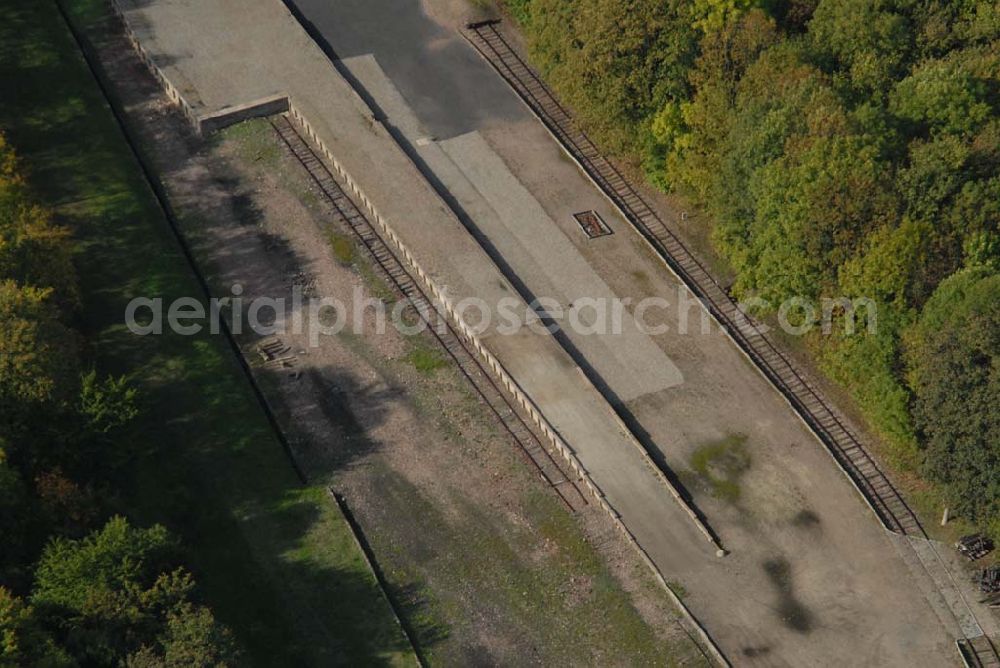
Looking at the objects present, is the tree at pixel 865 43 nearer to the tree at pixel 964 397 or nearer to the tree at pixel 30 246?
the tree at pixel 964 397

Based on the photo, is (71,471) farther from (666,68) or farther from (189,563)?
(666,68)

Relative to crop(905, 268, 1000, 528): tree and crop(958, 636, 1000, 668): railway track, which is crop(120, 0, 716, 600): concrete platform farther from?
crop(958, 636, 1000, 668): railway track

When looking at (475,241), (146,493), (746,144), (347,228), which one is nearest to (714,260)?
(746,144)

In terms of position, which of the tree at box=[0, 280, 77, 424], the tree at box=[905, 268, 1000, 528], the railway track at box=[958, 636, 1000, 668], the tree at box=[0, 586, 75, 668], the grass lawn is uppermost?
the tree at box=[905, 268, 1000, 528]

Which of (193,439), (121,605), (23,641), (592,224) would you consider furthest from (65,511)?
(592,224)

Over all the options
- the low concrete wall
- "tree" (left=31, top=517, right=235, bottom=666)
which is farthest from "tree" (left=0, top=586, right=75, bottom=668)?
the low concrete wall

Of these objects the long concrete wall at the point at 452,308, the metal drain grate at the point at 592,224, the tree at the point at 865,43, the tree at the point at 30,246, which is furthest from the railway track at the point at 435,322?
the tree at the point at 865,43

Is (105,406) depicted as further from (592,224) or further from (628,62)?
(628,62)
